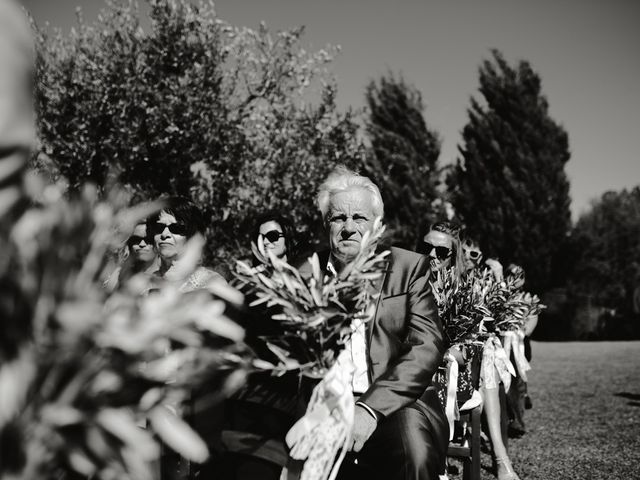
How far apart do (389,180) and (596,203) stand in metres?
30.4

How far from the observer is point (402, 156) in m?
25.0

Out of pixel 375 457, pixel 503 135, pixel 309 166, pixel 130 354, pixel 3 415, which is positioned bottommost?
pixel 375 457

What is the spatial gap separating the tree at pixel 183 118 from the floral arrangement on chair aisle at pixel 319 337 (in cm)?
935

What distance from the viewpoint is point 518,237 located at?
26.2 meters

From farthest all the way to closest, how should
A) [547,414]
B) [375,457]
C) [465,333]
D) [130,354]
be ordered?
[547,414], [465,333], [375,457], [130,354]

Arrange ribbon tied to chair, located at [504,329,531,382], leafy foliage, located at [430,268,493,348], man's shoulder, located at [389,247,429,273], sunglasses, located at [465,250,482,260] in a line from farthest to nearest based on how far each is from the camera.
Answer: ribbon tied to chair, located at [504,329,531,382]
sunglasses, located at [465,250,482,260]
leafy foliage, located at [430,268,493,348]
man's shoulder, located at [389,247,429,273]

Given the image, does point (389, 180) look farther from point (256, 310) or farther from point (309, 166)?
point (256, 310)

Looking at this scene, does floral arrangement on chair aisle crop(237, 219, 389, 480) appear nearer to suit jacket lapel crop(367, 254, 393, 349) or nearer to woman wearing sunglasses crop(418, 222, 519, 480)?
suit jacket lapel crop(367, 254, 393, 349)

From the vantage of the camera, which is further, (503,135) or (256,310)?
(503,135)

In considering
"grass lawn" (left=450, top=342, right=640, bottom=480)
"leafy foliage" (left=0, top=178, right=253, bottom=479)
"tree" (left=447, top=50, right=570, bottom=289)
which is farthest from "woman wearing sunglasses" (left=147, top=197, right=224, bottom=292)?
"tree" (left=447, top=50, right=570, bottom=289)

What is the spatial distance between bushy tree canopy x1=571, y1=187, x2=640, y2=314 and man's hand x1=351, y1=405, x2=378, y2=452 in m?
28.0

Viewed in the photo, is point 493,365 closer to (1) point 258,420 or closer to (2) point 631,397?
(1) point 258,420

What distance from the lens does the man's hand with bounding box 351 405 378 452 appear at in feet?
8.43

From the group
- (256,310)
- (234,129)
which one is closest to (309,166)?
(234,129)
